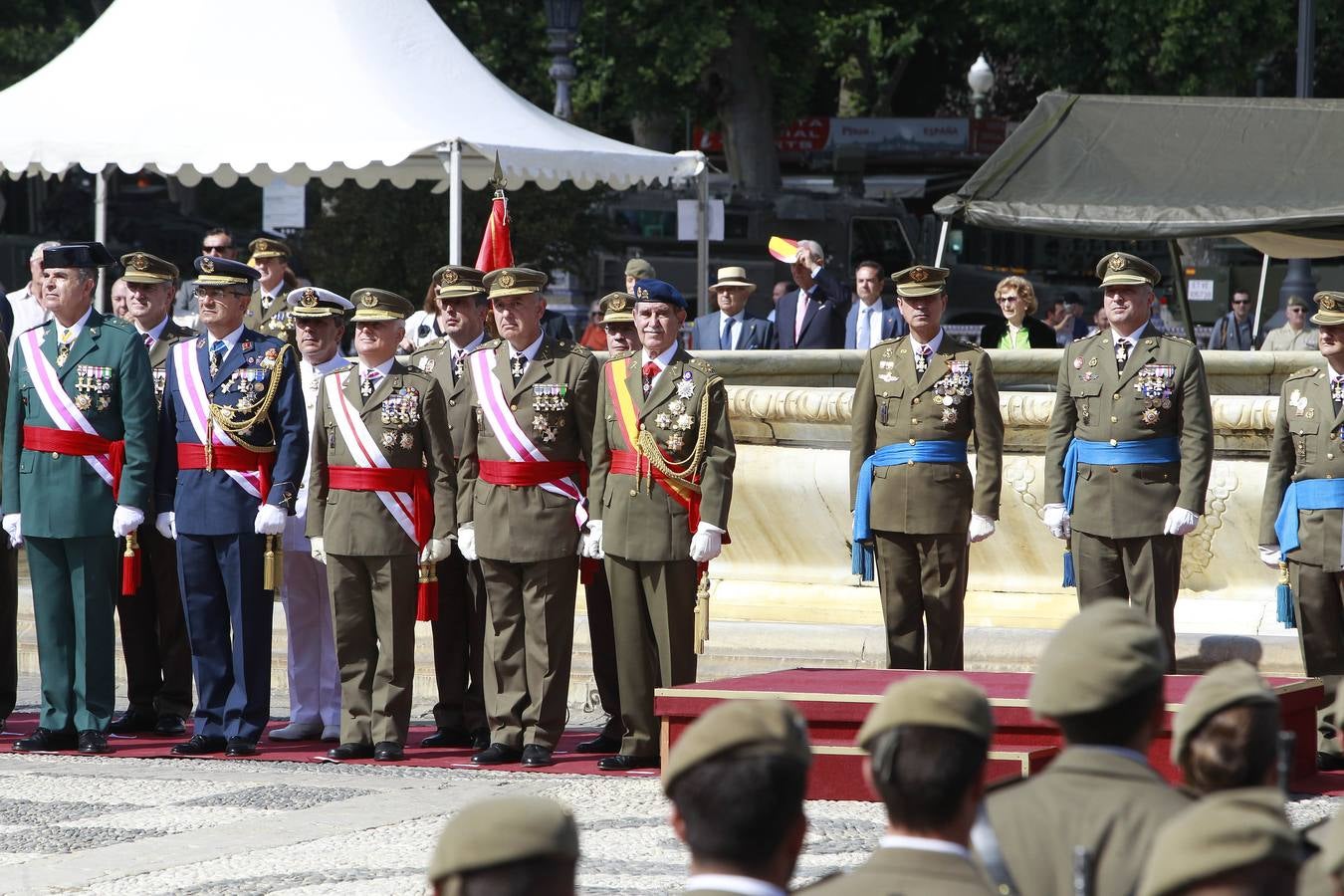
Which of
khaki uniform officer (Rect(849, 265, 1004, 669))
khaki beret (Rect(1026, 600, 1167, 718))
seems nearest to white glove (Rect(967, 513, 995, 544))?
khaki uniform officer (Rect(849, 265, 1004, 669))

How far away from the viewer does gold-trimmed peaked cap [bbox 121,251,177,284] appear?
9.20m

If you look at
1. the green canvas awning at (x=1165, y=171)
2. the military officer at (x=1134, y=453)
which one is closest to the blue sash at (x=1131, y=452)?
the military officer at (x=1134, y=453)

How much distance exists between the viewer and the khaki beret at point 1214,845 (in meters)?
2.67

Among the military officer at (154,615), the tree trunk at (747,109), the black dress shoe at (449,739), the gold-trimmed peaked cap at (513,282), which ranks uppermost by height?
the tree trunk at (747,109)

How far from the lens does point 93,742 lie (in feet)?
28.5

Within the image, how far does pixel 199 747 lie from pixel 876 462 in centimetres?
287

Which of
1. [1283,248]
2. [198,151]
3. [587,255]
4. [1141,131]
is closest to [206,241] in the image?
[198,151]

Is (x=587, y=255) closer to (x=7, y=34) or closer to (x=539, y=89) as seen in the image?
(x=539, y=89)

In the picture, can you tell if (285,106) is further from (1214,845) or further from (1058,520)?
(1214,845)

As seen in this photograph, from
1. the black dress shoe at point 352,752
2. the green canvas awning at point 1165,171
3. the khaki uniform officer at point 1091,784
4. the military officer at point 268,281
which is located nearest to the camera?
the khaki uniform officer at point 1091,784

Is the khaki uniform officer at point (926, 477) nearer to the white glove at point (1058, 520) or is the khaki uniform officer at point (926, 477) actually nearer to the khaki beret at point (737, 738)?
the white glove at point (1058, 520)

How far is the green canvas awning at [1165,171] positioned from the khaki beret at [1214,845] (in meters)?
9.42

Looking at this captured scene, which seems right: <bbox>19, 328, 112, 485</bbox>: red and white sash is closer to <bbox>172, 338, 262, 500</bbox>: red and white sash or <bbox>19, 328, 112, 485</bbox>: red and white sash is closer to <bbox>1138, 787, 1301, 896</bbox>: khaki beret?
<bbox>172, 338, 262, 500</bbox>: red and white sash

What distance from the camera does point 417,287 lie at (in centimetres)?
2366
